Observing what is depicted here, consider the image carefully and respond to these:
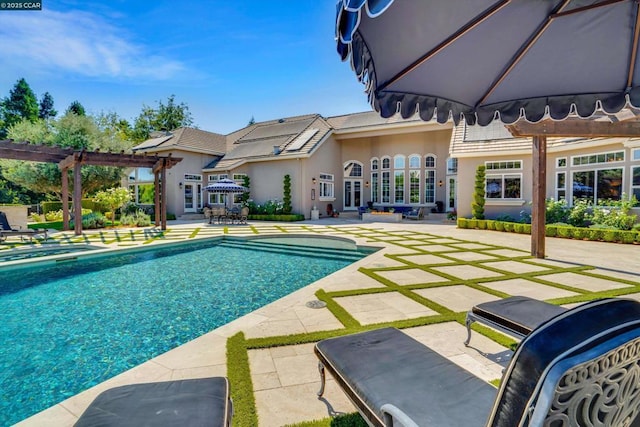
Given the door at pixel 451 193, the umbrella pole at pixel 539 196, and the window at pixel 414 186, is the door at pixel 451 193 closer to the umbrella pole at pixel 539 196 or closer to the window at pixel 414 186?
the window at pixel 414 186

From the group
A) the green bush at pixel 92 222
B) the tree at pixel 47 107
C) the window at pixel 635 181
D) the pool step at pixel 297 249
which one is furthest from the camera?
the tree at pixel 47 107

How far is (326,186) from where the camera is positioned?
2084 cm

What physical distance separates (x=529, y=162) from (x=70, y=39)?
1942 centimetres

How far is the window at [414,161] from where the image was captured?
2063 cm

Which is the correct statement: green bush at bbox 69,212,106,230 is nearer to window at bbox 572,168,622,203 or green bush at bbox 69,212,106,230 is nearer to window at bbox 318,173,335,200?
window at bbox 318,173,335,200

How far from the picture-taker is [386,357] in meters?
2.16

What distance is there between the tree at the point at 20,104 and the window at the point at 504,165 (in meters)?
45.7

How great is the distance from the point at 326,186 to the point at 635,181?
1436 cm

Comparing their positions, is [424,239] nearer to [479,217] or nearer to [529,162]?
[479,217]

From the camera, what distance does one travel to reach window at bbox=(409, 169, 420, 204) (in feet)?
67.8

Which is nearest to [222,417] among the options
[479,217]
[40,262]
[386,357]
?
[386,357]

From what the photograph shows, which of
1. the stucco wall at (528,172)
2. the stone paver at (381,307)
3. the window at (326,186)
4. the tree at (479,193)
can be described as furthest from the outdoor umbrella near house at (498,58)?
the window at (326,186)

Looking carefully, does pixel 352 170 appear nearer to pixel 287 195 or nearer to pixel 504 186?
pixel 287 195

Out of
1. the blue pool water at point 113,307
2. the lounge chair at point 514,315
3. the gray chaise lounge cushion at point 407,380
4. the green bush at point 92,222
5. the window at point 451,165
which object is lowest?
the blue pool water at point 113,307
